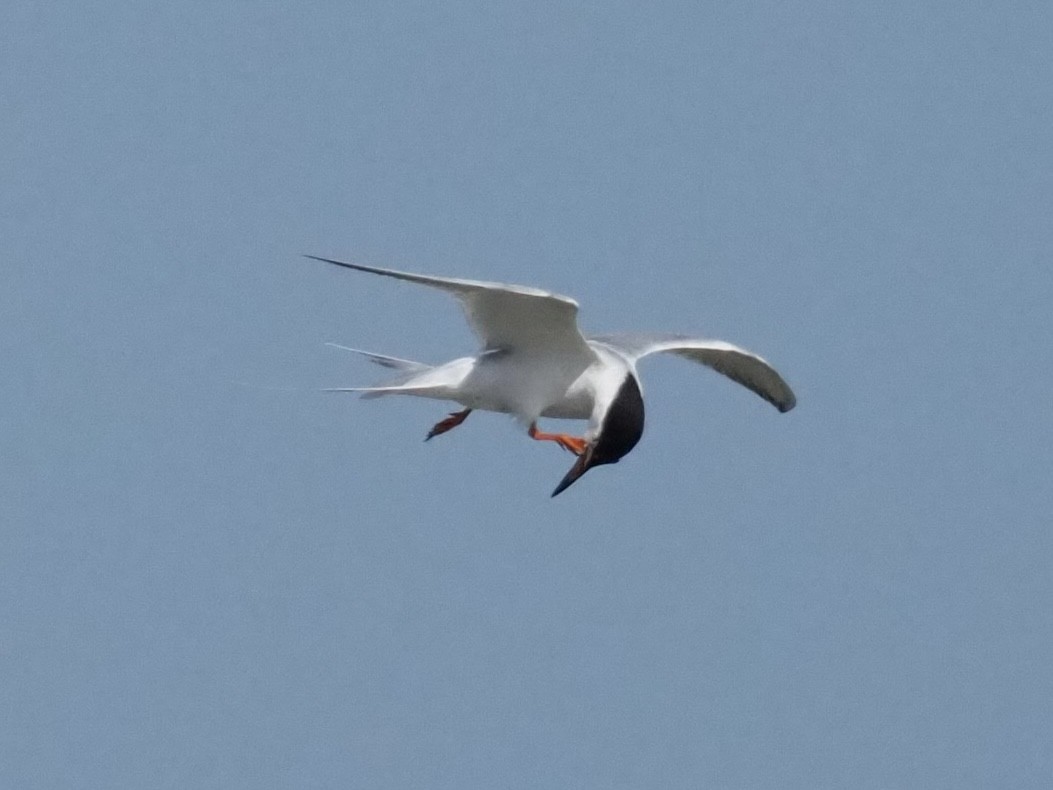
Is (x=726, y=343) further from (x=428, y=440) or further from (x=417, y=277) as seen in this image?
(x=417, y=277)

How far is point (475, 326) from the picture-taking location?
1073 cm

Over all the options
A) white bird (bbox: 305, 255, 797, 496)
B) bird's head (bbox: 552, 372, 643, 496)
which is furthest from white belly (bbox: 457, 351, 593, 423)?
bird's head (bbox: 552, 372, 643, 496)

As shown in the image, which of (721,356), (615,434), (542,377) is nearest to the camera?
(615,434)

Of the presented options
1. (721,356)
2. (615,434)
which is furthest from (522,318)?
(721,356)

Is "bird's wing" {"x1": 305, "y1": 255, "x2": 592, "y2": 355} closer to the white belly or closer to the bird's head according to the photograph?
the white belly

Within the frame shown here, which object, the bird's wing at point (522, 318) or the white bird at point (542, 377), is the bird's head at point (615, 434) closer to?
the white bird at point (542, 377)

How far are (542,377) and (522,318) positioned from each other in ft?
1.19

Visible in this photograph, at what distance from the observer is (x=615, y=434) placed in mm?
10227

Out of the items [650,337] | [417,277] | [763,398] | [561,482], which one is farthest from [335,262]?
[763,398]

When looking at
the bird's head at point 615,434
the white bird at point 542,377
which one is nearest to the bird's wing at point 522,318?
the white bird at point 542,377

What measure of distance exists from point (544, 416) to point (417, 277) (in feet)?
6.17

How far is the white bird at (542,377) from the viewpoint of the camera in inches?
403

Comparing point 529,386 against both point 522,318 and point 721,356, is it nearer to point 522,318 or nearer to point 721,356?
point 522,318

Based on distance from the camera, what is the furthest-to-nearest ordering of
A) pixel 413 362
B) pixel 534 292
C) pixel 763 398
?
pixel 763 398, pixel 413 362, pixel 534 292
